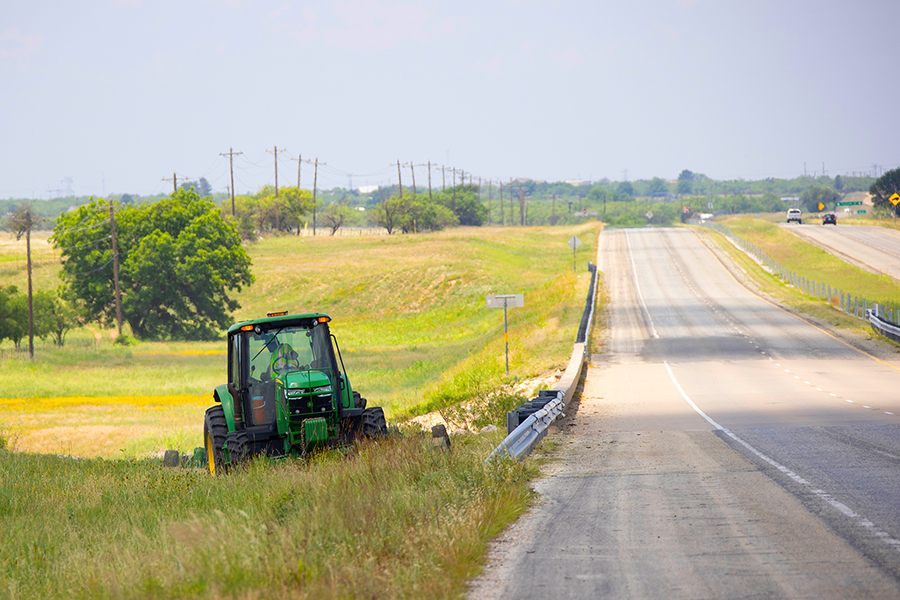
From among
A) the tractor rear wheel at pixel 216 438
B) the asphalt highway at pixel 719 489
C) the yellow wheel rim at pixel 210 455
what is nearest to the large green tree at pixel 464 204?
the asphalt highway at pixel 719 489

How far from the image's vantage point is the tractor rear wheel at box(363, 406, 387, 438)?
1155cm

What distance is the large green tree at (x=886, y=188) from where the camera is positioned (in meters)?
125

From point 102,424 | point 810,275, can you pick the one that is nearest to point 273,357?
point 102,424

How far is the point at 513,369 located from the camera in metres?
Result: 26.4

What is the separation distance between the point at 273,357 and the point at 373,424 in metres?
1.84

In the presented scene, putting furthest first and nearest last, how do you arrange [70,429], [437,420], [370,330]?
1. [370,330]
2. [70,429]
3. [437,420]

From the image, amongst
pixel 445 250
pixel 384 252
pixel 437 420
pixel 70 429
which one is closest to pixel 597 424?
pixel 437 420

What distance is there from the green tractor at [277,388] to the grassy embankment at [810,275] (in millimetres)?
28140

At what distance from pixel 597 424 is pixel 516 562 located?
9.65 metres

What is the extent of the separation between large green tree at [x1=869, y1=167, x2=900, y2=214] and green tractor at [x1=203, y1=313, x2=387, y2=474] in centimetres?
13359

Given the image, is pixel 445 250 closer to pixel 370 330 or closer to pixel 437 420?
pixel 370 330

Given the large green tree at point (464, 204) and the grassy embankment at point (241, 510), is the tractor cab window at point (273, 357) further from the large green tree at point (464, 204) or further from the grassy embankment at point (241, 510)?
the large green tree at point (464, 204)

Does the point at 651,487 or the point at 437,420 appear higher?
the point at 651,487

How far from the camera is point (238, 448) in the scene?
36.2 ft
